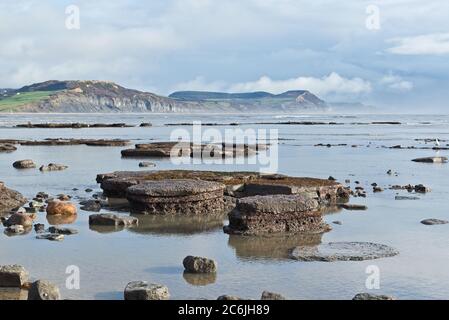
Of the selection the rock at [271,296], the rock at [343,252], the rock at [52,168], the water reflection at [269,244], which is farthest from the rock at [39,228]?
the rock at [52,168]

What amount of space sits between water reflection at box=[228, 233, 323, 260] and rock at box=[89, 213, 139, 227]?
2834mm

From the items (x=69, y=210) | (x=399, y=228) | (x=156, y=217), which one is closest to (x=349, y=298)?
(x=399, y=228)

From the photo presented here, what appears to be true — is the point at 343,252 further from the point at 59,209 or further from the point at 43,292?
the point at 59,209

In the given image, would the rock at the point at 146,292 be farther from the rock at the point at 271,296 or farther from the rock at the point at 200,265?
the rock at the point at 200,265

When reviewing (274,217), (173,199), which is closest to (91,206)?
(173,199)

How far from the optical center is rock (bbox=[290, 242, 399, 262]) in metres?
13.1

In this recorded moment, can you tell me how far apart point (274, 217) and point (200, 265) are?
13.3ft

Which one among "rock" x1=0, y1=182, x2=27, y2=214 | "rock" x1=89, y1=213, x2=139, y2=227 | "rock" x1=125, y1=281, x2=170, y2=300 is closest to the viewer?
"rock" x1=125, y1=281, x2=170, y2=300

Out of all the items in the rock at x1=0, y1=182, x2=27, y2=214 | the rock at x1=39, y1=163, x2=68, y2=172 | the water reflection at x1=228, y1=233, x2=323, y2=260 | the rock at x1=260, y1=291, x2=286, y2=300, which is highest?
the rock at x1=39, y1=163, x2=68, y2=172

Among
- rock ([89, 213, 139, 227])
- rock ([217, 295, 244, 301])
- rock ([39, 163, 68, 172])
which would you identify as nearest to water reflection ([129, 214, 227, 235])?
rock ([89, 213, 139, 227])

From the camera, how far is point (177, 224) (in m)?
17.1

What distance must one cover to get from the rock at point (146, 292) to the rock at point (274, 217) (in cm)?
531

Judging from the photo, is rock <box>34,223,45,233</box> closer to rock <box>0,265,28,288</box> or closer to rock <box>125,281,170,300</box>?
rock <box>0,265,28,288</box>
